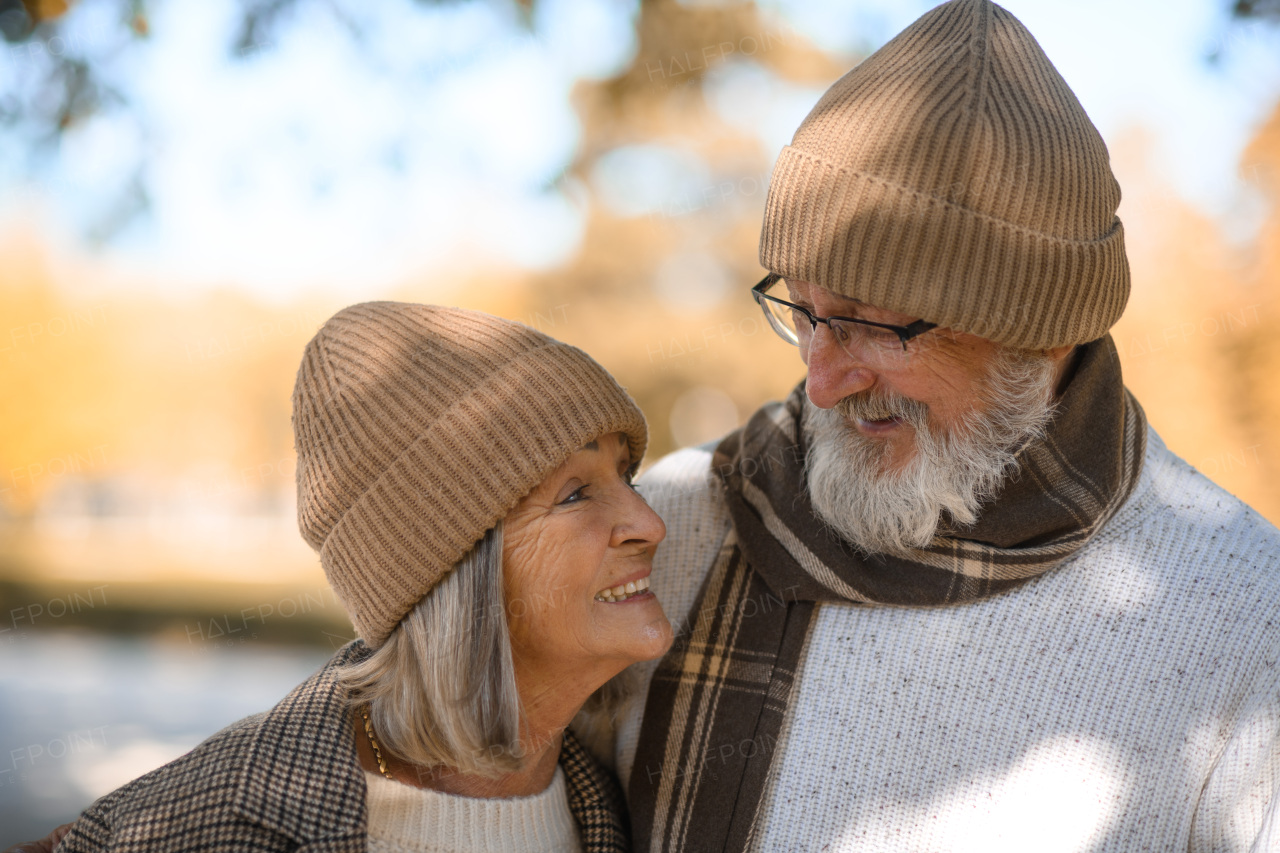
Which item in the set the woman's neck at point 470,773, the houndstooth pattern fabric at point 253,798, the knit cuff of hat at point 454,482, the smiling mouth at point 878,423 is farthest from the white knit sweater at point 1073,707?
the houndstooth pattern fabric at point 253,798

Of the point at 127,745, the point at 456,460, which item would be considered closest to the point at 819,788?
the point at 456,460

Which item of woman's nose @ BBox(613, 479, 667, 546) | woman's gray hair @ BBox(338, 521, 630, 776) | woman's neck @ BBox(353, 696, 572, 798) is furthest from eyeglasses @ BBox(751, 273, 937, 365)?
woman's neck @ BBox(353, 696, 572, 798)

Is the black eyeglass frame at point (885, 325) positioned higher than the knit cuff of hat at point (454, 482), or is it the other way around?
the black eyeglass frame at point (885, 325)

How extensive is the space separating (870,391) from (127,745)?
237 inches

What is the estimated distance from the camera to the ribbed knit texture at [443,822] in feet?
6.26

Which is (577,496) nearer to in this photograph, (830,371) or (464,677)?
(464,677)

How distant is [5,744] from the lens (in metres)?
6.06

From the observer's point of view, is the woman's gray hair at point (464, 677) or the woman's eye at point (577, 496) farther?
the woman's eye at point (577, 496)

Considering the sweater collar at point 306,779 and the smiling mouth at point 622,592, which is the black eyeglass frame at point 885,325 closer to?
the smiling mouth at point 622,592

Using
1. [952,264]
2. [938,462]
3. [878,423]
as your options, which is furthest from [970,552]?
[952,264]

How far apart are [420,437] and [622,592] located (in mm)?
529

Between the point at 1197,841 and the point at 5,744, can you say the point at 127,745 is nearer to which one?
the point at 5,744

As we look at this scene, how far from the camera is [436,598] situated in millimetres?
1884

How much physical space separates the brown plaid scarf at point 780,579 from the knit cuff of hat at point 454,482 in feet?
1.85
